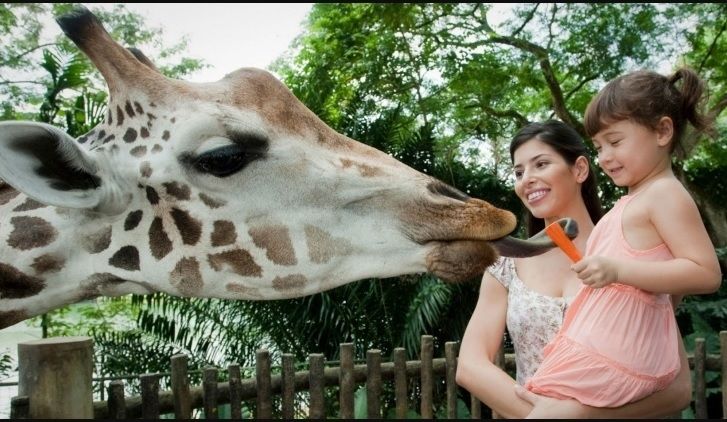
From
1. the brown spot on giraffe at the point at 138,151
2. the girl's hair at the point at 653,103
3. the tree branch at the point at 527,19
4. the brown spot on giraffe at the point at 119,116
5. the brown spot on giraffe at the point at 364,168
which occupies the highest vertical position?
the tree branch at the point at 527,19

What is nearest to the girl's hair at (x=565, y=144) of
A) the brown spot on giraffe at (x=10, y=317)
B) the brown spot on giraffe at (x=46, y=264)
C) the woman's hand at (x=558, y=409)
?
the woman's hand at (x=558, y=409)

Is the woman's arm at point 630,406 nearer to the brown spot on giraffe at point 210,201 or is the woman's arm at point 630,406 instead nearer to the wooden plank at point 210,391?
the brown spot on giraffe at point 210,201

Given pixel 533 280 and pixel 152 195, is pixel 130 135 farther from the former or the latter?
pixel 533 280

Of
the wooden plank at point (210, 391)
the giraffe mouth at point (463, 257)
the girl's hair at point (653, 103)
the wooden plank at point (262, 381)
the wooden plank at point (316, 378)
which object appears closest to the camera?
the giraffe mouth at point (463, 257)

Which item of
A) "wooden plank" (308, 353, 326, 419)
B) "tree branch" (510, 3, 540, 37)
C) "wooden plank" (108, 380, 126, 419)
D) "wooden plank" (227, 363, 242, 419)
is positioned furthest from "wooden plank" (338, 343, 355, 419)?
"tree branch" (510, 3, 540, 37)

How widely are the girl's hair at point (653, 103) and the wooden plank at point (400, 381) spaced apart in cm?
231

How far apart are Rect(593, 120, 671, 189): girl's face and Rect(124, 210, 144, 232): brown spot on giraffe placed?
121cm

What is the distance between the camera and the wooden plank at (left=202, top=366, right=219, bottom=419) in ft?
10.2

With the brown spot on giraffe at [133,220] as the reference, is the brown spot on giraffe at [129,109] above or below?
above

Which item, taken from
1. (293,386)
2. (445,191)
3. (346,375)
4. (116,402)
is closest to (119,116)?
(445,191)

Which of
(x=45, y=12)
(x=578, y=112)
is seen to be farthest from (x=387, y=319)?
(x=45, y=12)

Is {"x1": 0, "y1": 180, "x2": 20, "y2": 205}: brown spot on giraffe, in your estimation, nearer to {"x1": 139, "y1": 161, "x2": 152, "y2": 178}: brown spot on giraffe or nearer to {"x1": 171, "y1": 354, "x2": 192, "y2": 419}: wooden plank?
{"x1": 139, "y1": 161, "x2": 152, "y2": 178}: brown spot on giraffe

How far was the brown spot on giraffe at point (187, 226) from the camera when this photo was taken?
157 cm

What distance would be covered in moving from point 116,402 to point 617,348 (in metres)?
2.11
